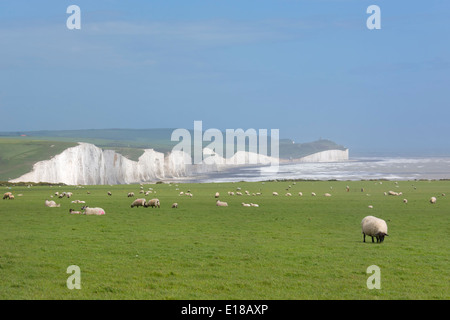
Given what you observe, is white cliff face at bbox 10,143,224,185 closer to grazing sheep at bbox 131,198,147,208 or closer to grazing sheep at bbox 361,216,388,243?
grazing sheep at bbox 131,198,147,208

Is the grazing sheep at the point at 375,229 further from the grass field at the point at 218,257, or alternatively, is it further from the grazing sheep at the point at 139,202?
the grazing sheep at the point at 139,202

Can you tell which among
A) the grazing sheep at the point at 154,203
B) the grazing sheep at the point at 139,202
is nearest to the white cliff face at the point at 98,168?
the grazing sheep at the point at 139,202

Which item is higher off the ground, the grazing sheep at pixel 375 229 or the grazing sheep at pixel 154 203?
the grazing sheep at pixel 375 229

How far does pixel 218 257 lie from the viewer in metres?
18.8

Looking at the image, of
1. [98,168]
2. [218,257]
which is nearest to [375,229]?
[218,257]

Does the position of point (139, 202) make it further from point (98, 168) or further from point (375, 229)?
point (98, 168)

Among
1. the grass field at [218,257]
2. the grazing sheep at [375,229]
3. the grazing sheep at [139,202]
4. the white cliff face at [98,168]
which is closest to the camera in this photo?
the grass field at [218,257]

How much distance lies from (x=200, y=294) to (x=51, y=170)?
103m

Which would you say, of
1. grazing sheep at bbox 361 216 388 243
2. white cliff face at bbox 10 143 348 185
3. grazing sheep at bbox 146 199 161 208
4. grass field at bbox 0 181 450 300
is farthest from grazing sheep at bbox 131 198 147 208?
white cliff face at bbox 10 143 348 185

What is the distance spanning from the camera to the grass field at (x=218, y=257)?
555 inches

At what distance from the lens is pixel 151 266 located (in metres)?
17.2
